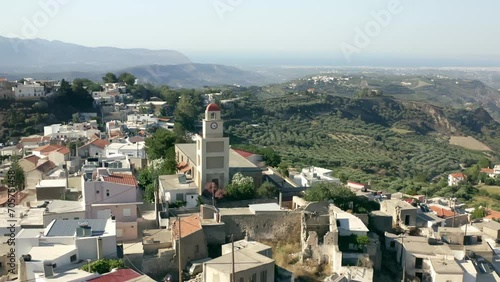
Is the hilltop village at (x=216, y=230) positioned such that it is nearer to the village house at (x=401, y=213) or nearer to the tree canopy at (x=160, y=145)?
the village house at (x=401, y=213)

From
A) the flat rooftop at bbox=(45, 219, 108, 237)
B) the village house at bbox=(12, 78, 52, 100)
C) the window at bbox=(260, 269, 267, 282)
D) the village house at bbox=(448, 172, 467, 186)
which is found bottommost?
the village house at bbox=(448, 172, 467, 186)

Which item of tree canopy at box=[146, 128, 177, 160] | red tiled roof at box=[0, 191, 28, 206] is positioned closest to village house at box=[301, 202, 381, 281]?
tree canopy at box=[146, 128, 177, 160]

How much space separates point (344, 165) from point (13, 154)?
113 feet

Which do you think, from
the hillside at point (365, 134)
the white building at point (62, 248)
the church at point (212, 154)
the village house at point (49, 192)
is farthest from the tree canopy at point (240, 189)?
the hillside at point (365, 134)

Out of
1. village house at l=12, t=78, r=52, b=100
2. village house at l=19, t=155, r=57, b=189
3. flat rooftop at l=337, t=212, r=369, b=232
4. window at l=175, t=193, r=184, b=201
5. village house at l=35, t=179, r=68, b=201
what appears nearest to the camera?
flat rooftop at l=337, t=212, r=369, b=232

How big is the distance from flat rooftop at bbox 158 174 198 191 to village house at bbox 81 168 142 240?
2.45 metres

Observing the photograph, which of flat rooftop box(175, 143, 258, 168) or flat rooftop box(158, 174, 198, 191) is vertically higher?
flat rooftop box(175, 143, 258, 168)

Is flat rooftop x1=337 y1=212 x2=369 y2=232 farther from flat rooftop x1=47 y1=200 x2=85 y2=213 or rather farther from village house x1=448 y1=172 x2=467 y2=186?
village house x1=448 y1=172 x2=467 y2=186

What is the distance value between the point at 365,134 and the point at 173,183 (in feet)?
199

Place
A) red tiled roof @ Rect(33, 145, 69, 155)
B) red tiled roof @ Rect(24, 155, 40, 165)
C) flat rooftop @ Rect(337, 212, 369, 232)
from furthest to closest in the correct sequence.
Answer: red tiled roof @ Rect(33, 145, 69, 155), red tiled roof @ Rect(24, 155, 40, 165), flat rooftop @ Rect(337, 212, 369, 232)

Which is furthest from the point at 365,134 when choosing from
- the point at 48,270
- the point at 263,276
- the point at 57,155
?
the point at 48,270

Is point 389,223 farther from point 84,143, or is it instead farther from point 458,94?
point 458,94

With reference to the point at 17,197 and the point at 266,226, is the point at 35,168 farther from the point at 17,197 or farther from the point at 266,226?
the point at 266,226

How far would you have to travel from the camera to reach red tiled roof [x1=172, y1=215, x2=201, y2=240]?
18.1m
